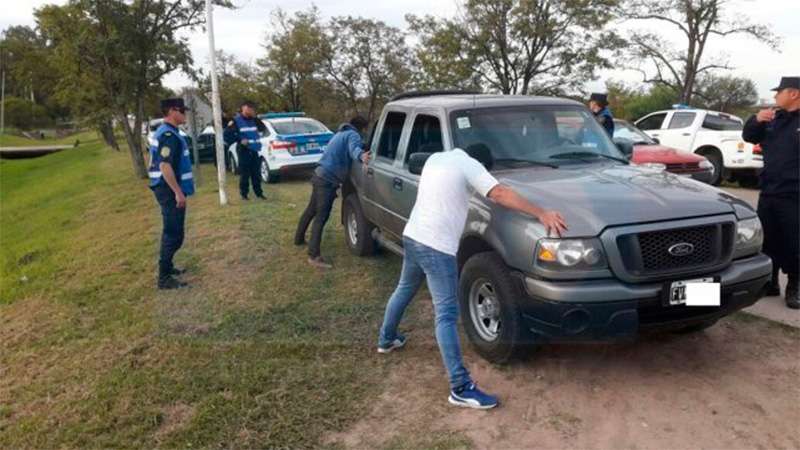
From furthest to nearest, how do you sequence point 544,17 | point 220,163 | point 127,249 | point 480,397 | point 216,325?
point 544,17, point 220,163, point 127,249, point 216,325, point 480,397

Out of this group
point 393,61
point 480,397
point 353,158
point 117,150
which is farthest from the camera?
point 117,150

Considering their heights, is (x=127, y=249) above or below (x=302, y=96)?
below

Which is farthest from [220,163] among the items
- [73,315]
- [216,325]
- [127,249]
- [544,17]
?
[544,17]

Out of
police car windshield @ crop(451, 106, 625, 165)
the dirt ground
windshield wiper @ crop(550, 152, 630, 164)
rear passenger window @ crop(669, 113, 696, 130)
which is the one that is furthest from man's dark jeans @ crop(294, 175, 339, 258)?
rear passenger window @ crop(669, 113, 696, 130)

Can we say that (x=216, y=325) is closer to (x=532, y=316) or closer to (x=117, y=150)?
(x=532, y=316)

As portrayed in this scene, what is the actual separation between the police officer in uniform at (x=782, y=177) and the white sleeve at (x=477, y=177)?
3003 millimetres

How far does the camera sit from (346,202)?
7082mm

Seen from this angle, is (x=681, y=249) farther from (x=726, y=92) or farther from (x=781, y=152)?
(x=726, y=92)

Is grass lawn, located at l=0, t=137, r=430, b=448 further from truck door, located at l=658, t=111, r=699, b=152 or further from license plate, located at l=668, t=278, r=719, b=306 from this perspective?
truck door, located at l=658, t=111, r=699, b=152

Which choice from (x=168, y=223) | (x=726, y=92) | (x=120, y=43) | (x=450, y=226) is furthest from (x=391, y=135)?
(x=726, y=92)

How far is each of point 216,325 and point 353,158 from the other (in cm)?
244

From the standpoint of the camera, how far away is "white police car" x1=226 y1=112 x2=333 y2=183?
1317 cm

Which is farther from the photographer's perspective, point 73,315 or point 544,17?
point 544,17

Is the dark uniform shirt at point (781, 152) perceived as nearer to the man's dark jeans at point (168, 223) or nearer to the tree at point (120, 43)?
the man's dark jeans at point (168, 223)
